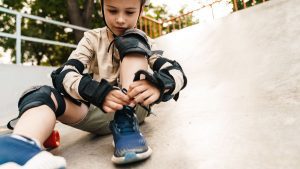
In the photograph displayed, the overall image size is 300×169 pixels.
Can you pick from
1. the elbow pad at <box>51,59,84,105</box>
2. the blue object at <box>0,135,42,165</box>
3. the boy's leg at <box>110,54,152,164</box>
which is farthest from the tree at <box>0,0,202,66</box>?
the blue object at <box>0,135,42,165</box>

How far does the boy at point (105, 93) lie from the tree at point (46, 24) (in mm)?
7506

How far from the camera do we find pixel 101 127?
1.53m

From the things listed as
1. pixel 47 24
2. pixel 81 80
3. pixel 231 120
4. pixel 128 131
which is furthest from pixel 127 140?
pixel 47 24

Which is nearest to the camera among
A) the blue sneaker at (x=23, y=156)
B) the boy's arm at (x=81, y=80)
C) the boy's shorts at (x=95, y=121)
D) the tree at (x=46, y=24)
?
the blue sneaker at (x=23, y=156)

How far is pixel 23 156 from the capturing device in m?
0.83

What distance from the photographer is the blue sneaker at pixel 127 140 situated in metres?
1.06

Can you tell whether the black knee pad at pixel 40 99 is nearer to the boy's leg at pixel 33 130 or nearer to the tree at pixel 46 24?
the boy's leg at pixel 33 130

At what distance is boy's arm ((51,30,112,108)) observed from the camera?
1057mm

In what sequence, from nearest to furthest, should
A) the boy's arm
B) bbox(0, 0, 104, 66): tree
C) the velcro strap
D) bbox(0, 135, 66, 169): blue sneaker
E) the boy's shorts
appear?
bbox(0, 135, 66, 169): blue sneaker → the boy's arm → the velcro strap → the boy's shorts → bbox(0, 0, 104, 66): tree

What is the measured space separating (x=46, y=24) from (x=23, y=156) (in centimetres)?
1014

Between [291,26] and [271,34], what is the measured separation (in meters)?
0.19

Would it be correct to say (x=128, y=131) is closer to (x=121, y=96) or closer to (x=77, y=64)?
(x=121, y=96)

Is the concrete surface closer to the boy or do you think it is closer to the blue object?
the boy

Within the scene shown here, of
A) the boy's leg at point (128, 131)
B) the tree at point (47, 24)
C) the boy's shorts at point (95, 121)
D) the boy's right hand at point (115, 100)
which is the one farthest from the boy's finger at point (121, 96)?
the tree at point (47, 24)
